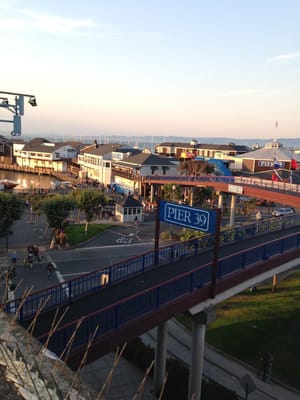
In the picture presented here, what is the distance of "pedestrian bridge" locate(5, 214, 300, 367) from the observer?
990cm

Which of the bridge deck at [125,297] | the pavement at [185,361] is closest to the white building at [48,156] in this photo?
the pavement at [185,361]

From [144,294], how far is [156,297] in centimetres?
40

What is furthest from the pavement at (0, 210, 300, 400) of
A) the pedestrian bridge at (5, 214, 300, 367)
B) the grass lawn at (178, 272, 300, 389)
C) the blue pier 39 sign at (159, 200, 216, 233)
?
the blue pier 39 sign at (159, 200, 216, 233)

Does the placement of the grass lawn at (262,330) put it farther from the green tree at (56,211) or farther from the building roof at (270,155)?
the building roof at (270,155)

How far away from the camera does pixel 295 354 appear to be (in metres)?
17.3

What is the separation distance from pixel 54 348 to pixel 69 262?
1973 cm

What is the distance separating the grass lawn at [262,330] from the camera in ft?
55.4

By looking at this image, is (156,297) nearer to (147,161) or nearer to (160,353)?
(160,353)

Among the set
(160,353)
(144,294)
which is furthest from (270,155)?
(144,294)

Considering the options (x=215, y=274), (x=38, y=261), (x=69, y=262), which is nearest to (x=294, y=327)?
(x=215, y=274)

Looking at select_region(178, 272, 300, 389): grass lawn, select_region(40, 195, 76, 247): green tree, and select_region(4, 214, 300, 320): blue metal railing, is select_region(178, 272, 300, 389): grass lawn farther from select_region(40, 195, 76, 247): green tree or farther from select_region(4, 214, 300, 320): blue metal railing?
select_region(40, 195, 76, 247): green tree

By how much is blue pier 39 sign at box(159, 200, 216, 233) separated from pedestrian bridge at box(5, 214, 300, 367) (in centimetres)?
160

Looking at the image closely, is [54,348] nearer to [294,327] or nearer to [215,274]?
[215,274]

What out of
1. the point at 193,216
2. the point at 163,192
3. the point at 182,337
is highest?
the point at 193,216
